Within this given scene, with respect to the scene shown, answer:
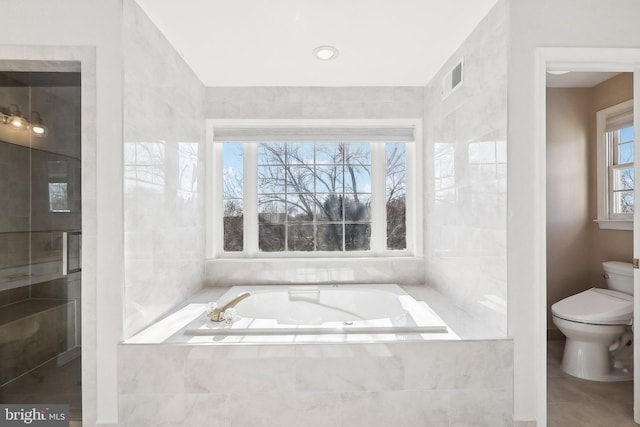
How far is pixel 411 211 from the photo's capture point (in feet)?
10.1

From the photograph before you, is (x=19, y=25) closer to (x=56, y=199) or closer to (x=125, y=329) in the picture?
(x=56, y=199)

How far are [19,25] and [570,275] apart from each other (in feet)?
13.9

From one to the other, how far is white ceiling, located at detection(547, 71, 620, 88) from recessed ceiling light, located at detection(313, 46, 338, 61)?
1.85m

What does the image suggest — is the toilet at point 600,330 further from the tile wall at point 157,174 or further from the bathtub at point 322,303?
the tile wall at point 157,174

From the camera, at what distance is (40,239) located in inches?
74.0

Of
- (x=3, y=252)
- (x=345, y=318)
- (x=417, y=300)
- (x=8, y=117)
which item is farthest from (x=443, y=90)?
(x=3, y=252)

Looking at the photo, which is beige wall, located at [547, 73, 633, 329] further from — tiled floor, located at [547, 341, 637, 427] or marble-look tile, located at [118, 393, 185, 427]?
marble-look tile, located at [118, 393, 185, 427]

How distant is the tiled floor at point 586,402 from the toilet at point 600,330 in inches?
3.3

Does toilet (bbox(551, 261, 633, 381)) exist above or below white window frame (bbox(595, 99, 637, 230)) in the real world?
below

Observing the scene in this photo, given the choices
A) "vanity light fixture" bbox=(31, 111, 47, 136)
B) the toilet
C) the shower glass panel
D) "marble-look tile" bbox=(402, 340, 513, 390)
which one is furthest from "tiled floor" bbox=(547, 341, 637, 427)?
"vanity light fixture" bbox=(31, 111, 47, 136)

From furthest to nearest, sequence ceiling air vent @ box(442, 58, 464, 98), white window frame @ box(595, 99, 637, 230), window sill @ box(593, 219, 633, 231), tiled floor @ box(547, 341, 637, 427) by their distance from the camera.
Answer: white window frame @ box(595, 99, 637, 230) < window sill @ box(593, 219, 633, 231) < ceiling air vent @ box(442, 58, 464, 98) < tiled floor @ box(547, 341, 637, 427)

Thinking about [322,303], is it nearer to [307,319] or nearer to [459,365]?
[307,319]

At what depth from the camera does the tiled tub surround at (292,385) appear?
5.59 feet

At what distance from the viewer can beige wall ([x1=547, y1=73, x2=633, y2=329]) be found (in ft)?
10.0
